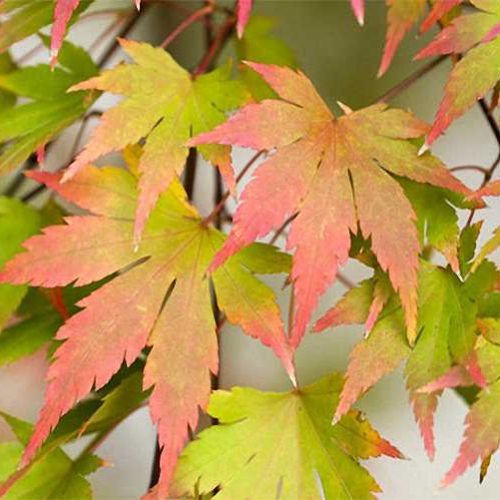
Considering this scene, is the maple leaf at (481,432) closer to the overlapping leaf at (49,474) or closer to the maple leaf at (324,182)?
the maple leaf at (324,182)

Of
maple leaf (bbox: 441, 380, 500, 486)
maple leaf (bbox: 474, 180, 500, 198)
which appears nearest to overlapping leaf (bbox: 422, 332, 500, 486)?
maple leaf (bbox: 441, 380, 500, 486)

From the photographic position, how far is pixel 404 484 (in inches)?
42.2

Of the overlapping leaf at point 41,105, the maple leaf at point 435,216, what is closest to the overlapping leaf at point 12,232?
the overlapping leaf at point 41,105

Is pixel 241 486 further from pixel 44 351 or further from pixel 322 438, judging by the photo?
pixel 44 351

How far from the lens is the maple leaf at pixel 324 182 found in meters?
0.52

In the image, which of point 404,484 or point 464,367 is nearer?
point 464,367

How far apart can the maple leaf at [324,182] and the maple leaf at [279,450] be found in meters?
0.10

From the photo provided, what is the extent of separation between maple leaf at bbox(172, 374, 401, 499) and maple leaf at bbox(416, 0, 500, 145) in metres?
0.21

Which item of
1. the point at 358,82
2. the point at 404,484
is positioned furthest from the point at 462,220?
the point at 404,484

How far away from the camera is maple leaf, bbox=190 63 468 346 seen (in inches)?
20.4

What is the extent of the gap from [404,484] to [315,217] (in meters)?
0.65

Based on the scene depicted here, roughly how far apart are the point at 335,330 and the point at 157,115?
22.2 inches

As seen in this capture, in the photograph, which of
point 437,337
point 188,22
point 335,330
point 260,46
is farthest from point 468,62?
point 335,330

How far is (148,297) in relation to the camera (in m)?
0.59
